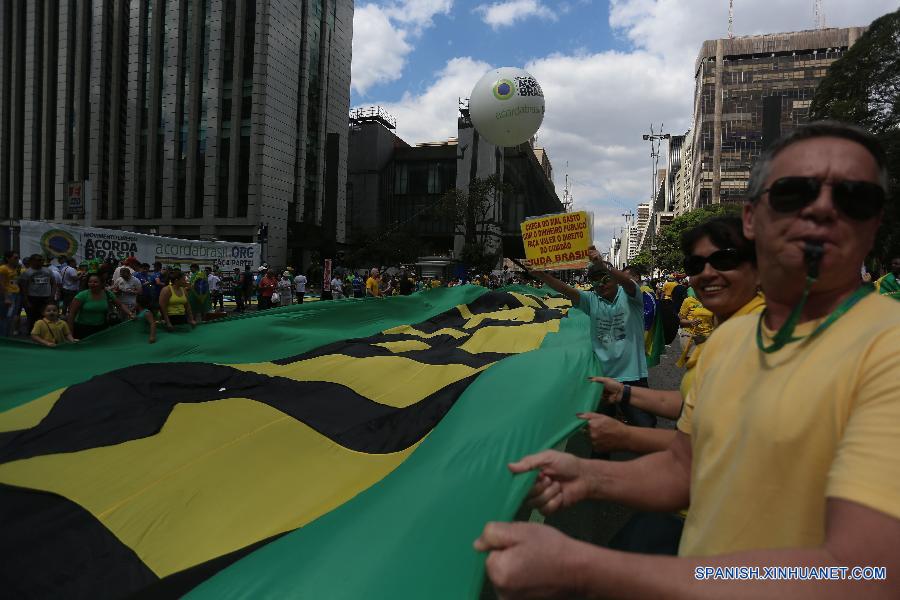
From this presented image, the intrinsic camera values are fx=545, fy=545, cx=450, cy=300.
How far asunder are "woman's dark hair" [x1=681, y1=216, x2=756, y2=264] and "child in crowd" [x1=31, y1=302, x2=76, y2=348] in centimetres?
673

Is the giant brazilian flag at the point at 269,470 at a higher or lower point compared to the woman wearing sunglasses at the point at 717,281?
lower

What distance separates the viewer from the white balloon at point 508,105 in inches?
444

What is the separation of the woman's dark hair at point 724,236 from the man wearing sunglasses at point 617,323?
1507mm

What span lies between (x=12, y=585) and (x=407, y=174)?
2448 inches

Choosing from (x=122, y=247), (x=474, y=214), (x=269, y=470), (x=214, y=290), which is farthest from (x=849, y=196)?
(x=474, y=214)

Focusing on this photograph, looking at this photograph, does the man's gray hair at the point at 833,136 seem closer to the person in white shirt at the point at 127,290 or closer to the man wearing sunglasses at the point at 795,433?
the man wearing sunglasses at the point at 795,433

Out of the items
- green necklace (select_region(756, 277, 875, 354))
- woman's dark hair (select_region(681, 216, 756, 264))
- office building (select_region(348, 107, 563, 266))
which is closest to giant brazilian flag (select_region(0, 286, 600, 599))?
green necklace (select_region(756, 277, 875, 354))

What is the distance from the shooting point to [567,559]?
33.8 inches

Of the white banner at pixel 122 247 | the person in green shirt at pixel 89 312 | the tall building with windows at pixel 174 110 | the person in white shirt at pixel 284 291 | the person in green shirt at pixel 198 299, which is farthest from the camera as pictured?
the tall building with windows at pixel 174 110

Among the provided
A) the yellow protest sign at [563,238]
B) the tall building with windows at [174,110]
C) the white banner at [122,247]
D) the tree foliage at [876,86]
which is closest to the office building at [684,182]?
the tall building with windows at [174,110]

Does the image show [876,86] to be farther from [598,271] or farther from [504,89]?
[598,271]

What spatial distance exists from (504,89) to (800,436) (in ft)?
37.4

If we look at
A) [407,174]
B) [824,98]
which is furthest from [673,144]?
[824,98]

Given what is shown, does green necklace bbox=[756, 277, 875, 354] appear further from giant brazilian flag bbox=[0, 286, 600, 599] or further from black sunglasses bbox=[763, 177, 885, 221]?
giant brazilian flag bbox=[0, 286, 600, 599]
